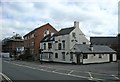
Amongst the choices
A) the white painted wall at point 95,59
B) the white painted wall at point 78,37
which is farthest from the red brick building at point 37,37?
the white painted wall at point 95,59

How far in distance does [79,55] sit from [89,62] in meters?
2.74

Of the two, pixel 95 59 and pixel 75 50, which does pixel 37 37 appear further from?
pixel 95 59

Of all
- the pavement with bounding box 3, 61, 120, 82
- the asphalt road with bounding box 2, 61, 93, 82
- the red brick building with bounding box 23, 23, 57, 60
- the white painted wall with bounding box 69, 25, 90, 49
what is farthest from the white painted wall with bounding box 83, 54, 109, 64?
the red brick building with bounding box 23, 23, 57, 60

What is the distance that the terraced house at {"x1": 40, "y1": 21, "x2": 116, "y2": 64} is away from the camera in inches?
2064

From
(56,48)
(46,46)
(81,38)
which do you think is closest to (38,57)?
(46,46)

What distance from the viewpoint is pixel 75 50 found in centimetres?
5344

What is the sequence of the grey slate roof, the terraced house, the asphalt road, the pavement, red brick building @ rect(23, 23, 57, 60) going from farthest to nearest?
red brick building @ rect(23, 23, 57, 60), the grey slate roof, the terraced house, the pavement, the asphalt road

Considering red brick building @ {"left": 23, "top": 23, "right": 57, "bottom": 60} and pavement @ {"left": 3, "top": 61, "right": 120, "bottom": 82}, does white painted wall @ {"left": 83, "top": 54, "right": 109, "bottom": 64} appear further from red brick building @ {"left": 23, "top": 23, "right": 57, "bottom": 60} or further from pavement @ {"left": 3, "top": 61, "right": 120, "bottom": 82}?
red brick building @ {"left": 23, "top": 23, "right": 57, "bottom": 60}

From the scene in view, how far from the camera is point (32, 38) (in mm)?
79000

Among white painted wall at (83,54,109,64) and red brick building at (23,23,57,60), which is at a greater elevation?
red brick building at (23,23,57,60)

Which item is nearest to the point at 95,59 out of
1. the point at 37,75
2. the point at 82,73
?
the point at 82,73

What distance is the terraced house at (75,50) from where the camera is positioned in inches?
2064

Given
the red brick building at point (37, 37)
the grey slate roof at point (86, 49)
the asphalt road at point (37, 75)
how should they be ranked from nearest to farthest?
1. the asphalt road at point (37, 75)
2. the grey slate roof at point (86, 49)
3. the red brick building at point (37, 37)

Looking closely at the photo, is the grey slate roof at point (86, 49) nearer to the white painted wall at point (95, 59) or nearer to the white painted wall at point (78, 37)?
the white painted wall at point (95, 59)
